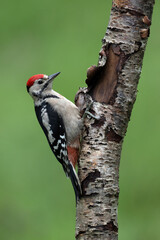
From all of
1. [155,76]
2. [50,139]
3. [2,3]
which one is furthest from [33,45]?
[50,139]

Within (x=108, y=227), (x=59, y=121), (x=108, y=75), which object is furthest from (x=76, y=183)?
(x=59, y=121)

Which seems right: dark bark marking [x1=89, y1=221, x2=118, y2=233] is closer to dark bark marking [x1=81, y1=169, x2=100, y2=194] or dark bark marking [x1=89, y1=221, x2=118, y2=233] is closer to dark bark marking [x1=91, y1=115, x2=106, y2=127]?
dark bark marking [x1=81, y1=169, x2=100, y2=194]

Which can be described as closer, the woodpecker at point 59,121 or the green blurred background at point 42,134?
the woodpecker at point 59,121

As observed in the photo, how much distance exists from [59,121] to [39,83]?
47 cm

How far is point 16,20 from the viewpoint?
34.3 feet

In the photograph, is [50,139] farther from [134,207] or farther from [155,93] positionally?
[155,93]

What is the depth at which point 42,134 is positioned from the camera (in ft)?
26.4

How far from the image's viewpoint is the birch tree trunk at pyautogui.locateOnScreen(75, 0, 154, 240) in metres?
4.14

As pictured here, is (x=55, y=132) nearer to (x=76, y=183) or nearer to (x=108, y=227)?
(x=76, y=183)

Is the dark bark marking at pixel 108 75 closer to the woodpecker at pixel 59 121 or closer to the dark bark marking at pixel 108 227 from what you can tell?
the woodpecker at pixel 59 121

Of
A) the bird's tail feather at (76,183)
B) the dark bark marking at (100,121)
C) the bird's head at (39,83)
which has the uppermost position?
the bird's head at (39,83)

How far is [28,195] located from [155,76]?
103 inches

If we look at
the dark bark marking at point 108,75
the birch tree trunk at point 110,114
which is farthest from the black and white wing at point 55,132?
the dark bark marking at point 108,75

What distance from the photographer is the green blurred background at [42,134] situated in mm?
7062
